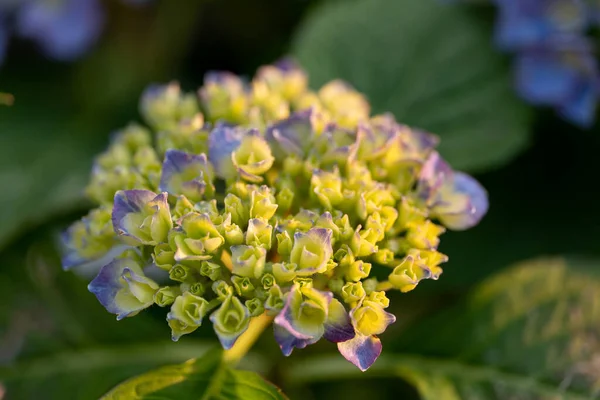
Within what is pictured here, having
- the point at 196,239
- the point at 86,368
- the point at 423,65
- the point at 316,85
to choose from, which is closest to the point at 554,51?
the point at 423,65

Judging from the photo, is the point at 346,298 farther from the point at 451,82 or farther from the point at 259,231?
the point at 451,82

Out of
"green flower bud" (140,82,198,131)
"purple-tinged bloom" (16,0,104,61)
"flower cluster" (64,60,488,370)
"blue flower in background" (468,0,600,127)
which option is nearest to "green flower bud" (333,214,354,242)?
"flower cluster" (64,60,488,370)

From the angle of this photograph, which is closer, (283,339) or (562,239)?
(283,339)

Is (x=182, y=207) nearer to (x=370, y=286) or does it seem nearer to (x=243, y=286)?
(x=243, y=286)

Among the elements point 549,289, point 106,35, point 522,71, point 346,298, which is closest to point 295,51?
point 522,71

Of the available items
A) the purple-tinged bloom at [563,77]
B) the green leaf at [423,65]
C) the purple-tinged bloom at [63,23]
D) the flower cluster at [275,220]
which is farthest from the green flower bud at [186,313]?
the purple-tinged bloom at [63,23]

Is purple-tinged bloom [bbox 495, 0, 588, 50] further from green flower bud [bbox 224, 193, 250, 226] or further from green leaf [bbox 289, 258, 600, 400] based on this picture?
green flower bud [bbox 224, 193, 250, 226]
